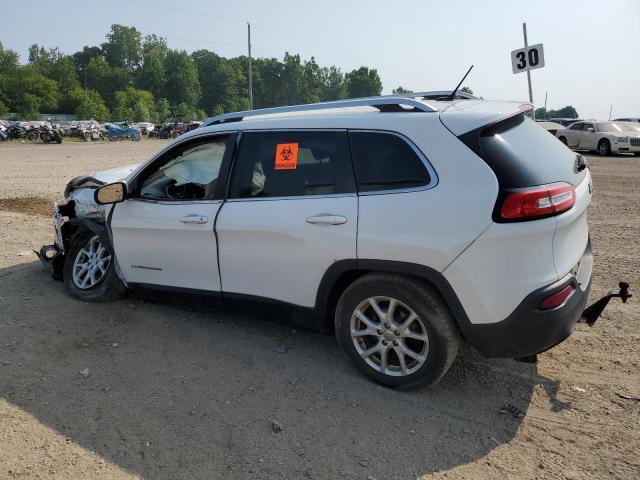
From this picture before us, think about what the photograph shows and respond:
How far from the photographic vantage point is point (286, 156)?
3.72 meters

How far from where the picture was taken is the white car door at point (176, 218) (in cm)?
404

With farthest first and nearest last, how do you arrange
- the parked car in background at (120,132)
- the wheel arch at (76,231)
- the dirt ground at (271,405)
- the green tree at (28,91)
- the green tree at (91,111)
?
the green tree at (28,91) < the green tree at (91,111) < the parked car in background at (120,132) < the wheel arch at (76,231) < the dirt ground at (271,405)

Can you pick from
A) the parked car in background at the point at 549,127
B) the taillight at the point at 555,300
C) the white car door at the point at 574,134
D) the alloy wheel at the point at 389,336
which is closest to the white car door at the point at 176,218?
the alloy wheel at the point at 389,336

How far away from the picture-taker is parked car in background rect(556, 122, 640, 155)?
21375 millimetres

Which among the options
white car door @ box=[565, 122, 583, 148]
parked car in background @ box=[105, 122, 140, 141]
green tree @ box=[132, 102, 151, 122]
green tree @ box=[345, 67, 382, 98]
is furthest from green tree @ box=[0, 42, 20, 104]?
white car door @ box=[565, 122, 583, 148]

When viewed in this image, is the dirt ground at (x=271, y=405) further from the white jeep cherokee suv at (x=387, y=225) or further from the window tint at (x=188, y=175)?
the window tint at (x=188, y=175)

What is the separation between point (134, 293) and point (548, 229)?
11.1 feet

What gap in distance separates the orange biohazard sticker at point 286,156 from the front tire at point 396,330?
935 millimetres

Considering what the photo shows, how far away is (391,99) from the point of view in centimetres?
360

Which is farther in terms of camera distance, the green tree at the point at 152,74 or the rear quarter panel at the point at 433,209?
the green tree at the point at 152,74

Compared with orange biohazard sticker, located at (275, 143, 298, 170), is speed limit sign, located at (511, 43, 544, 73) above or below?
above

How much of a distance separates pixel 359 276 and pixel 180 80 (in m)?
137

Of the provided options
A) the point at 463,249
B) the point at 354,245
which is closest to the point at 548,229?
the point at 463,249

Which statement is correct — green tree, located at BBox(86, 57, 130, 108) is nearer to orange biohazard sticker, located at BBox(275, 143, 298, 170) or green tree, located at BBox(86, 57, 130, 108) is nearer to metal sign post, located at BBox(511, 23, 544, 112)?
metal sign post, located at BBox(511, 23, 544, 112)
